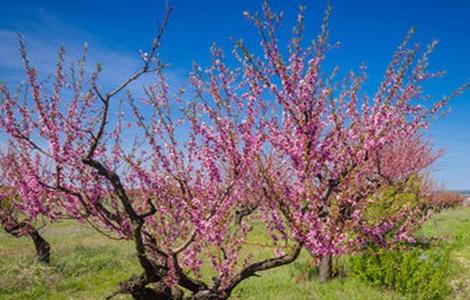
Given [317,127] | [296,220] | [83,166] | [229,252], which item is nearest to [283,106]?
[317,127]

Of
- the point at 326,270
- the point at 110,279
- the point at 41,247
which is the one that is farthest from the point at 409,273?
the point at 41,247

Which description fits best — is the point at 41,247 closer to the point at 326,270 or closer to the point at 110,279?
the point at 110,279

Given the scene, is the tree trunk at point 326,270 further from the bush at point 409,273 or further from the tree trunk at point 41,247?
the tree trunk at point 41,247

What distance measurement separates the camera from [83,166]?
7.25 meters

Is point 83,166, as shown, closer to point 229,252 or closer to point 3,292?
point 229,252

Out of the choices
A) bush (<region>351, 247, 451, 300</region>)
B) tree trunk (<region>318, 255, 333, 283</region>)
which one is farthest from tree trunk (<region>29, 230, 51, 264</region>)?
bush (<region>351, 247, 451, 300</region>)

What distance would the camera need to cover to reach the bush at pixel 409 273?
10.4 m

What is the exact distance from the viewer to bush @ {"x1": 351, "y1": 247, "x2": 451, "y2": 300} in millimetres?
10359

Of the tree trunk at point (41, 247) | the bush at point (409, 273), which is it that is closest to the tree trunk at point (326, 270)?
the bush at point (409, 273)

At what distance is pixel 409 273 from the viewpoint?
34.8 ft

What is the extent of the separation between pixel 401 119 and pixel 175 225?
413cm

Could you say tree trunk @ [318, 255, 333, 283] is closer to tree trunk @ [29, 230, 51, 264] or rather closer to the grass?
the grass

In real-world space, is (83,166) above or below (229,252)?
above

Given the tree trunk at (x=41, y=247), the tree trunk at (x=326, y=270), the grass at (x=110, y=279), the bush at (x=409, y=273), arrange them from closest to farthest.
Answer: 1. the bush at (x=409, y=273)
2. the grass at (x=110, y=279)
3. the tree trunk at (x=326, y=270)
4. the tree trunk at (x=41, y=247)
